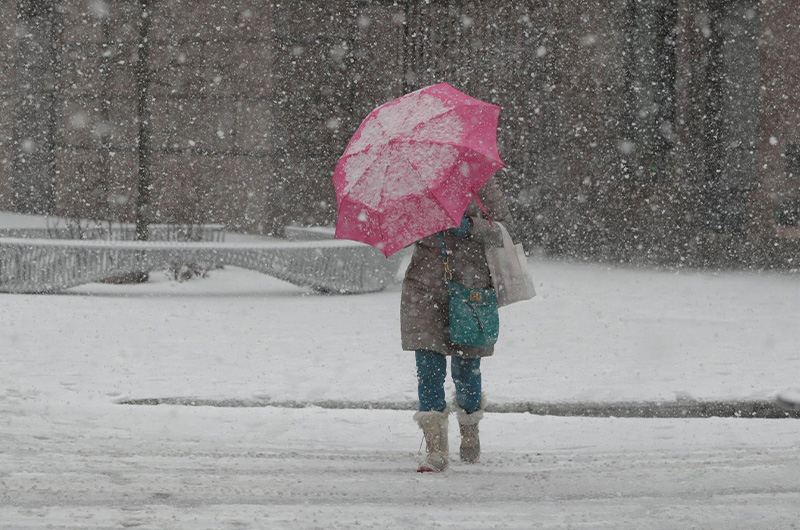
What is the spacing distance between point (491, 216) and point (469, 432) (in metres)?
1.06

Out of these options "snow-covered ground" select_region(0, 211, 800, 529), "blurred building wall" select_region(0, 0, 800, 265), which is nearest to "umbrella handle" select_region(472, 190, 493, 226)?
"snow-covered ground" select_region(0, 211, 800, 529)

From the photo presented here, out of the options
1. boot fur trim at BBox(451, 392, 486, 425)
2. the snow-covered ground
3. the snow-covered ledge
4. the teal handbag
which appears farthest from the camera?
the snow-covered ledge

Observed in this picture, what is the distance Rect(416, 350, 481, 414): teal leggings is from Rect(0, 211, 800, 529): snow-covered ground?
0.32m

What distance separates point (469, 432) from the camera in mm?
→ 5156

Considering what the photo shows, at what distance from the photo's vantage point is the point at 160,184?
19000mm

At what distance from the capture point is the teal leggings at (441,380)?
5.01 meters

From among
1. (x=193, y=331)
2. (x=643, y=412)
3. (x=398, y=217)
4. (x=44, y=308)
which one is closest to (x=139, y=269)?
(x=44, y=308)

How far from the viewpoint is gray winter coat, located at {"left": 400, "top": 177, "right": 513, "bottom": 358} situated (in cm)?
491

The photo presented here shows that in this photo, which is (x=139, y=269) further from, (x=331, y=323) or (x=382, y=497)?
(x=382, y=497)

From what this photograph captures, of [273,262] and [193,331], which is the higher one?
[273,262]

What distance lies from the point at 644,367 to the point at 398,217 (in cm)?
384

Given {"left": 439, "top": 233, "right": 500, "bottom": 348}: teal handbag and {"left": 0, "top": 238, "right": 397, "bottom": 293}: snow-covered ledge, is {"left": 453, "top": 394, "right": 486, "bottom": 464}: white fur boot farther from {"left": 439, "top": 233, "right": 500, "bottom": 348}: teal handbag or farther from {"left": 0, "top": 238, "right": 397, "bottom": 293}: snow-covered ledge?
{"left": 0, "top": 238, "right": 397, "bottom": 293}: snow-covered ledge

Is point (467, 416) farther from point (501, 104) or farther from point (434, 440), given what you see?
point (501, 104)

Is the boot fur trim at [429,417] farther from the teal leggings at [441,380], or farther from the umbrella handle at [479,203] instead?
the umbrella handle at [479,203]
